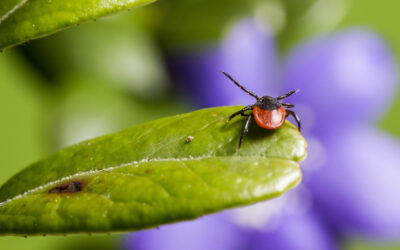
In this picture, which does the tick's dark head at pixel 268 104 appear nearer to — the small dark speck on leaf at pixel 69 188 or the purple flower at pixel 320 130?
the small dark speck on leaf at pixel 69 188

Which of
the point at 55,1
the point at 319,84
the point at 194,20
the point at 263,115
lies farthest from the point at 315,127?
the point at 55,1

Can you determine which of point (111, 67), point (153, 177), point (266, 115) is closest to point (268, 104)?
point (266, 115)

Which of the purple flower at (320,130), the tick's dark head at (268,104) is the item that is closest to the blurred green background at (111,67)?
the purple flower at (320,130)

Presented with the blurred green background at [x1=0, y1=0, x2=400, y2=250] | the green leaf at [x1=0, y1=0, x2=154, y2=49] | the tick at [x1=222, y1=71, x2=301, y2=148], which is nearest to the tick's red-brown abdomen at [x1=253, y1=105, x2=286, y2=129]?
the tick at [x1=222, y1=71, x2=301, y2=148]

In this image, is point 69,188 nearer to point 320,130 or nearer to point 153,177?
point 153,177

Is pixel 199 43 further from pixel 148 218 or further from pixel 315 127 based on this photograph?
pixel 148 218
